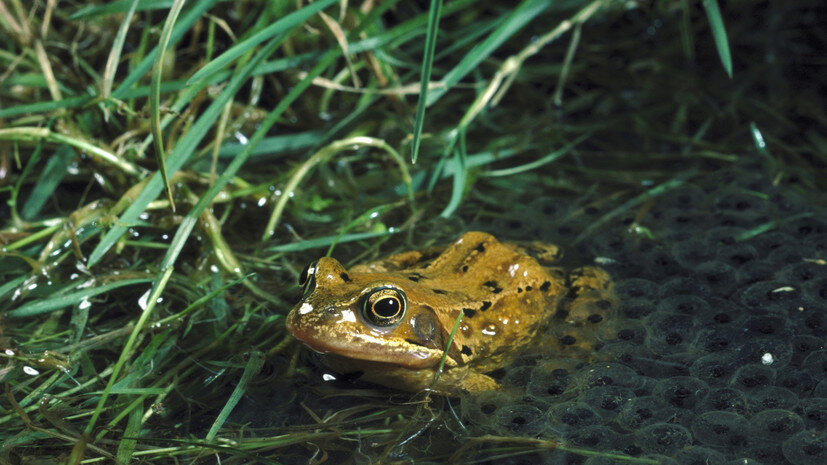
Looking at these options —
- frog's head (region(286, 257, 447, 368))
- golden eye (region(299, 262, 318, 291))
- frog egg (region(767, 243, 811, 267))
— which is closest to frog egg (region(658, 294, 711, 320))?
frog egg (region(767, 243, 811, 267))

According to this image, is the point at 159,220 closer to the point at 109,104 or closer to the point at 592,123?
the point at 109,104

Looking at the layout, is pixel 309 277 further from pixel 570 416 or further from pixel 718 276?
pixel 718 276

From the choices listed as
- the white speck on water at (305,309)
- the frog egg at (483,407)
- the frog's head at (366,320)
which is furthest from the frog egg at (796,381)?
the white speck on water at (305,309)

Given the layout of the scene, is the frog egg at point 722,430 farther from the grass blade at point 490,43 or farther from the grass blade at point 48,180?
the grass blade at point 48,180

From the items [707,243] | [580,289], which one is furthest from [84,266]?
[707,243]

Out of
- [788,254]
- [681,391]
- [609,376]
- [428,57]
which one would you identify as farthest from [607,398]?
[428,57]
